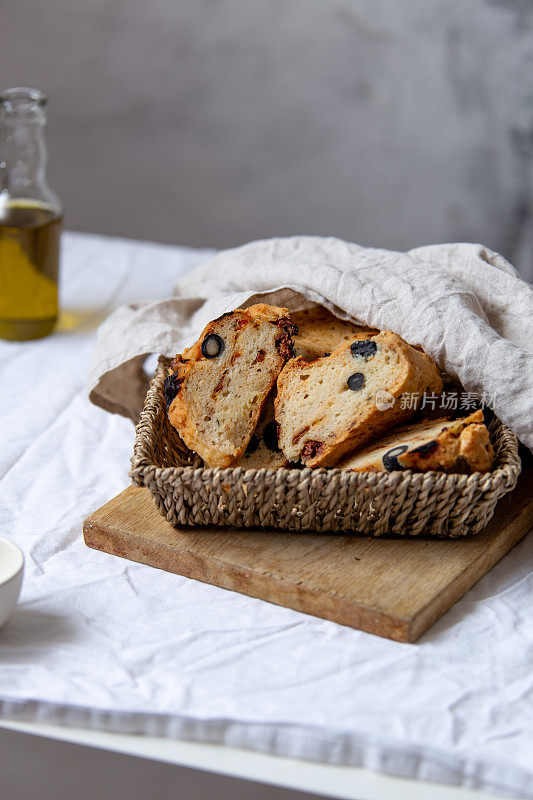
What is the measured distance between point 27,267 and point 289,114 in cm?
174

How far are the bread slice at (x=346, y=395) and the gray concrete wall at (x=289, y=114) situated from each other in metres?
2.14

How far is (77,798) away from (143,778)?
248mm

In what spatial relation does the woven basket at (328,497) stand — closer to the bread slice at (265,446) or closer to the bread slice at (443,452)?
→ the bread slice at (443,452)

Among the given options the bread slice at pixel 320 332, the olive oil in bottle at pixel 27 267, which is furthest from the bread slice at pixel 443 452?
the olive oil in bottle at pixel 27 267

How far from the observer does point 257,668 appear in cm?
124

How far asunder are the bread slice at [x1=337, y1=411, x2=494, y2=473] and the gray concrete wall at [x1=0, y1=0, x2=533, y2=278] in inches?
88.4

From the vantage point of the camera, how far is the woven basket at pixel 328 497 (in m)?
1.41

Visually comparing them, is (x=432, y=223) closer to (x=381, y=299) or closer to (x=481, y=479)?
(x=381, y=299)

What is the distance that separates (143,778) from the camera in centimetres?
123

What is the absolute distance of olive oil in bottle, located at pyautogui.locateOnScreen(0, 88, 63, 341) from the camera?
7.16ft

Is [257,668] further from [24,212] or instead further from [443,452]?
[24,212]

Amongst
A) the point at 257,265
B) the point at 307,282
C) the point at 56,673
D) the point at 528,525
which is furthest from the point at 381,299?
the point at 56,673

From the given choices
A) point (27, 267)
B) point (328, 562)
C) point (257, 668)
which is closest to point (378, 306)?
point (328, 562)

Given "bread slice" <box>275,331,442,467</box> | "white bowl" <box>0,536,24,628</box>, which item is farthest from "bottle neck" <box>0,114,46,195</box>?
"white bowl" <box>0,536,24,628</box>
